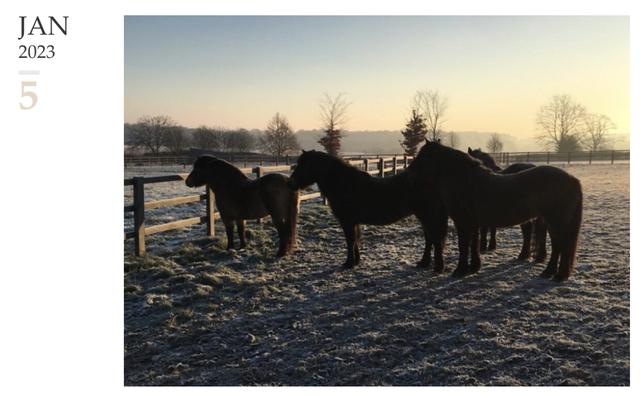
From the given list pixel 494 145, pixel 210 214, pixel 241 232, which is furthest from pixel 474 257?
pixel 494 145

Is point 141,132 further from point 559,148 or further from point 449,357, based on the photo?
point 449,357

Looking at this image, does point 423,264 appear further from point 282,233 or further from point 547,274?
point 282,233

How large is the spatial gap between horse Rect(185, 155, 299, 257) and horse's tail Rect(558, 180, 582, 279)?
377cm

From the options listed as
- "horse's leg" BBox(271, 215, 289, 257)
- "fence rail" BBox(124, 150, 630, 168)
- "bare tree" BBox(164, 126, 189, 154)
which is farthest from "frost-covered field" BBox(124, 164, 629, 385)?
"bare tree" BBox(164, 126, 189, 154)

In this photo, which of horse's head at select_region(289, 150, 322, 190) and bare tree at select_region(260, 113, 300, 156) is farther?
bare tree at select_region(260, 113, 300, 156)

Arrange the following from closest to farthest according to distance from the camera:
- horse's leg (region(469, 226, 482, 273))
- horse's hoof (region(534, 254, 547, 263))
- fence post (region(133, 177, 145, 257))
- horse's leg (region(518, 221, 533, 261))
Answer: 1. horse's leg (region(469, 226, 482, 273))
2. horse's hoof (region(534, 254, 547, 263))
3. horse's leg (region(518, 221, 533, 261))
4. fence post (region(133, 177, 145, 257))

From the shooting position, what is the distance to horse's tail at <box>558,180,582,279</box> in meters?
4.83

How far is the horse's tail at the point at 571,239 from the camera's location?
483 centimetres

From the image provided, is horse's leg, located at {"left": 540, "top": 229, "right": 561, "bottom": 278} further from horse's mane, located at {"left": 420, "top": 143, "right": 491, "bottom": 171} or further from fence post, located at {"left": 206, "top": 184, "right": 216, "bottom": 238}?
fence post, located at {"left": 206, "top": 184, "right": 216, "bottom": 238}

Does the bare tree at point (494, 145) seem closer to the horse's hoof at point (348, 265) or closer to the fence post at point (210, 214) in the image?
the fence post at point (210, 214)

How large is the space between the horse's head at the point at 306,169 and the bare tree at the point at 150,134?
1773 inches

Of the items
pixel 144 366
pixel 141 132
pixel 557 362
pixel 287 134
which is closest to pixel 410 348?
pixel 557 362

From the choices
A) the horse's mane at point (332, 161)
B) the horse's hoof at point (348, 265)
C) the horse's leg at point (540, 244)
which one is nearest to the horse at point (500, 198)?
the horse's leg at point (540, 244)

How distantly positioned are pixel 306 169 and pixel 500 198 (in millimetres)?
2719
